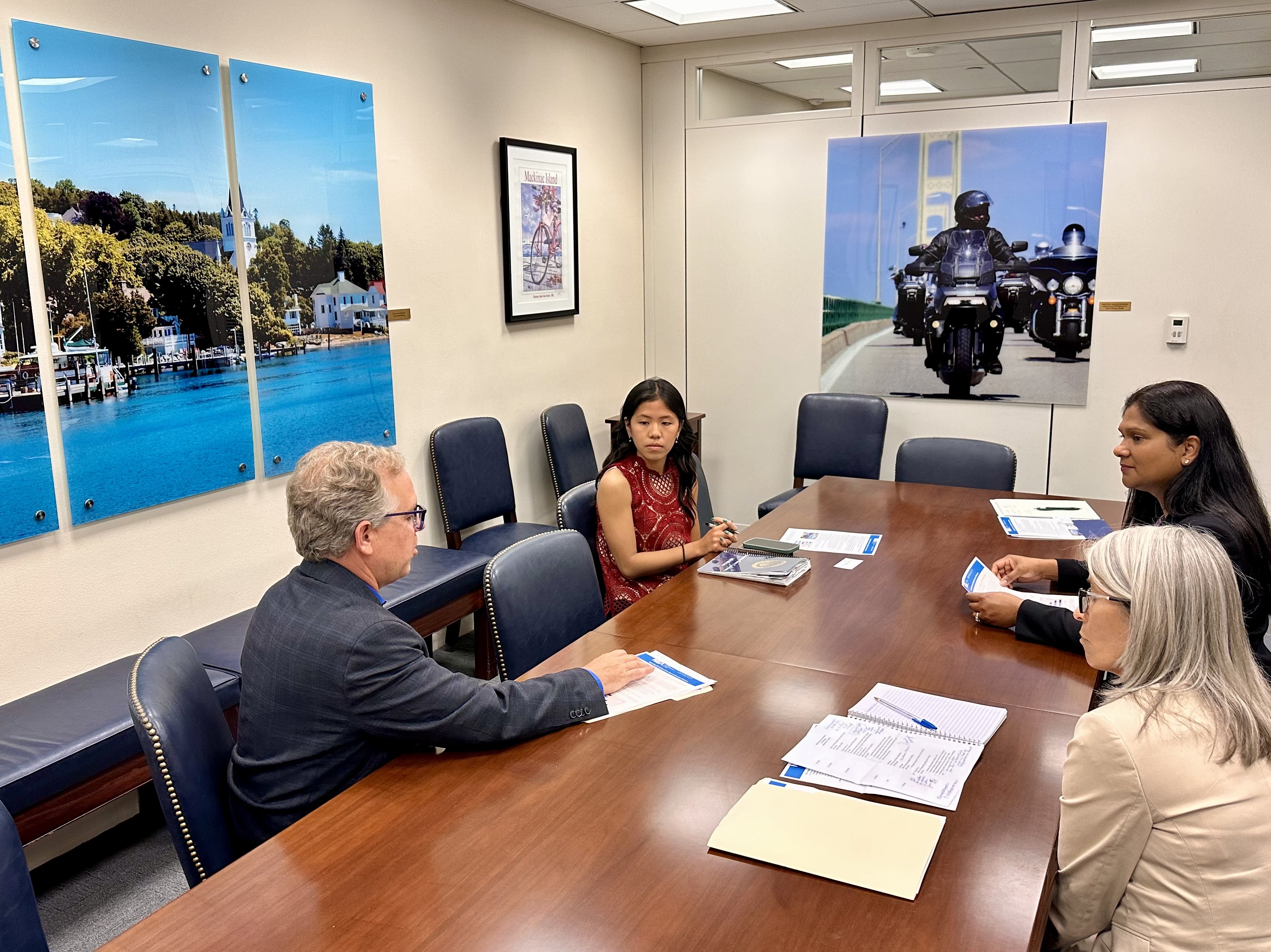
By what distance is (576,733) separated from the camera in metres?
1.99

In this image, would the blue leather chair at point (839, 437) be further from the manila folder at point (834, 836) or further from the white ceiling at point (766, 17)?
the manila folder at point (834, 836)

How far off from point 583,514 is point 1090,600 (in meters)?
1.99

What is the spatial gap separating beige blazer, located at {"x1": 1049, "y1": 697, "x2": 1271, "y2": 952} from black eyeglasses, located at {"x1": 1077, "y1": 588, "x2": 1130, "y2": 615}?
17cm

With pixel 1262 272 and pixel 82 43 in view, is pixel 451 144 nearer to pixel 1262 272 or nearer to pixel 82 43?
pixel 82 43

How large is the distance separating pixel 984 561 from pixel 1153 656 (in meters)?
1.60

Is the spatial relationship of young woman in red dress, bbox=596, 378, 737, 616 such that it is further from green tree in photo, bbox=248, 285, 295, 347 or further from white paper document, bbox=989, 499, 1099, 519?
green tree in photo, bbox=248, 285, 295, 347

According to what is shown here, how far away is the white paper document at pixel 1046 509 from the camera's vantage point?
3.62 m

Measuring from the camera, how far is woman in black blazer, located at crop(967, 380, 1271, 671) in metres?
2.44

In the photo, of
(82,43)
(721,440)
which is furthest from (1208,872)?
(721,440)

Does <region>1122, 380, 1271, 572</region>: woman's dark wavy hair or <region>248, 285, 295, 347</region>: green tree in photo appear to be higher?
<region>248, 285, 295, 347</region>: green tree in photo

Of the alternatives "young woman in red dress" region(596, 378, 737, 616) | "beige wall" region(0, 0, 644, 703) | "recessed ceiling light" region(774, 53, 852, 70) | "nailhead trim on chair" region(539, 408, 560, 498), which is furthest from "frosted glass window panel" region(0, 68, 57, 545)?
"recessed ceiling light" region(774, 53, 852, 70)

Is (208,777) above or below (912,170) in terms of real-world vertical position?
below

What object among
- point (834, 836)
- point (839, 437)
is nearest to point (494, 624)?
point (834, 836)

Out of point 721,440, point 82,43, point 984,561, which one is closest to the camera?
point 82,43
